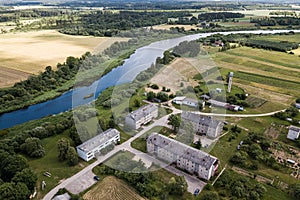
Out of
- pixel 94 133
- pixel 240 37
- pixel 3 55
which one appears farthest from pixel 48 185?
pixel 240 37

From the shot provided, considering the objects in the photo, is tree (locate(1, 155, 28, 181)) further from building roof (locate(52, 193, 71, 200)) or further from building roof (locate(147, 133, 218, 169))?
building roof (locate(147, 133, 218, 169))

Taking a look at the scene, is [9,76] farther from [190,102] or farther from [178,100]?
[190,102]

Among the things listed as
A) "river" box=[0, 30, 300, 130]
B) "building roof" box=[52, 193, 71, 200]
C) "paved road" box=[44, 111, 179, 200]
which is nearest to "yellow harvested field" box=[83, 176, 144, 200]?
"building roof" box=[52, 193, 71, 200]

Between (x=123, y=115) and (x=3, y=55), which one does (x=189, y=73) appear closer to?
(x=123, y=115)

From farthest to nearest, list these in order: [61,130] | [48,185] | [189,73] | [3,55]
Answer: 1. [3,55]
2. [189,73]
3. [61,130]
4. [48,185]

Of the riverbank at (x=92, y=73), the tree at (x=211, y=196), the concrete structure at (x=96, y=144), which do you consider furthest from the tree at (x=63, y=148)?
the riverbank at (x=92, y=73)

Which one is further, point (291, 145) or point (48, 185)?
point (291, 145)
